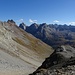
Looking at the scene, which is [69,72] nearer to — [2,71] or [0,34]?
[2,71]

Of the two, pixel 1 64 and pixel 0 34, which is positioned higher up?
pixel 0 34

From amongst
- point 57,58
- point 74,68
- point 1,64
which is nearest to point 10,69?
point 1,64

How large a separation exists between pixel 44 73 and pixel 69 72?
1635mm

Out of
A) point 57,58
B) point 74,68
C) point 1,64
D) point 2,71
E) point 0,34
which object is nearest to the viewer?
point 74,68

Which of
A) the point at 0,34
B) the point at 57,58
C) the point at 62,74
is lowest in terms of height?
the point at 62,74

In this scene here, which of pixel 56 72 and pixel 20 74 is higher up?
pixel 20 74

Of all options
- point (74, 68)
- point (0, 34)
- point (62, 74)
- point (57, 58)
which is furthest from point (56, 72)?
point (0, 34)

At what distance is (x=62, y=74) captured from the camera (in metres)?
12.9

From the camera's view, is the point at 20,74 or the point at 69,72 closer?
the point at 69,72

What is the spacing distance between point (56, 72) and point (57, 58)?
67.8 feet

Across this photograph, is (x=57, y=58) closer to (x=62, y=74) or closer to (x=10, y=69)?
(x=62, y=74)

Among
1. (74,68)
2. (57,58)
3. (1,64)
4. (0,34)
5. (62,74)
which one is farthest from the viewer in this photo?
(0,34)

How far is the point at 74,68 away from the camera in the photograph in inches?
563

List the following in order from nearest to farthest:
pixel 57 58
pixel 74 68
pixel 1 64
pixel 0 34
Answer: pixel 74 68 → pixel 57 58 → pixel 1 64 → pixel 0 34
